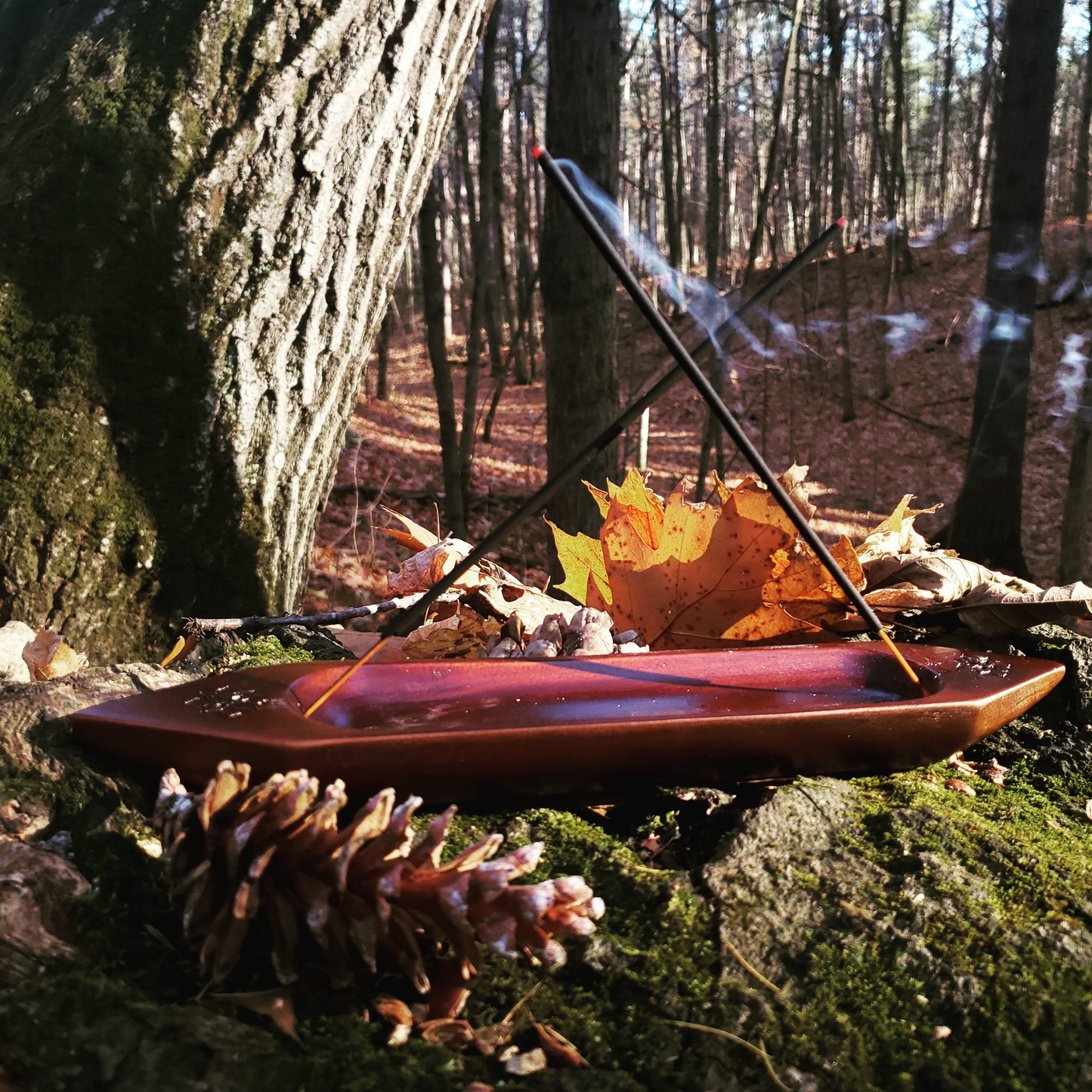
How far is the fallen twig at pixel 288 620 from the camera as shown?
134 centimetres

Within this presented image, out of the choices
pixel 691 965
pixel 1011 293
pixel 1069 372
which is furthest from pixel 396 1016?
pixel 1069 372

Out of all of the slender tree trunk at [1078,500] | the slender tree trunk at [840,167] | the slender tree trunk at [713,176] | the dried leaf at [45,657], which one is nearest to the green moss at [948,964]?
the dried leaf at [45,657]

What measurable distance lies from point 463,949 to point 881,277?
18219 mm

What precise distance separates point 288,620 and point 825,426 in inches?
505

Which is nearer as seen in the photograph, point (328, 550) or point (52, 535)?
point (52, 535)

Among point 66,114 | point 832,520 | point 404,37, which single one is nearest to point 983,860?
point 404,37

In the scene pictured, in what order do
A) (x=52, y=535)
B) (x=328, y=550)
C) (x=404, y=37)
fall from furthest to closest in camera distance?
(x=328, y=550)
(x=404, y=37)
(x=52, y=535)

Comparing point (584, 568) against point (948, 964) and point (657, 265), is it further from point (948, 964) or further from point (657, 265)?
point (948, 964)

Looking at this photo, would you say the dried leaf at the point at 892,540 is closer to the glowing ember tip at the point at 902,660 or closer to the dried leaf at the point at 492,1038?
the glowing ember tip at the point at 902,660

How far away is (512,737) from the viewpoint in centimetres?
85

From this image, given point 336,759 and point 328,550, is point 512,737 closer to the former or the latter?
point 336,759

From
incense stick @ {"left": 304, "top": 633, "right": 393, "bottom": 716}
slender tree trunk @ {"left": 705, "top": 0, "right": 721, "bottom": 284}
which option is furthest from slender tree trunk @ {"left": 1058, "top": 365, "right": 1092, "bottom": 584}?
incense stick @ {"left": 304, "top": 633, "right": 393, "bottom": 716}

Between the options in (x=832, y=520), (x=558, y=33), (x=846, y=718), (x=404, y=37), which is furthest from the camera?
(x=832, y=520)

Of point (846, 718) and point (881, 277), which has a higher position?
point (881, 277)
